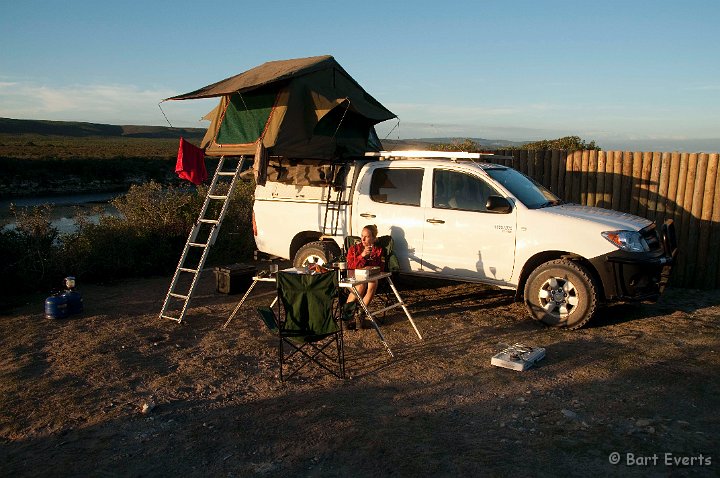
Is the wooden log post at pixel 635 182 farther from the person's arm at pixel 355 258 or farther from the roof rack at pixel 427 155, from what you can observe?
the person's arm at pixel 355 258

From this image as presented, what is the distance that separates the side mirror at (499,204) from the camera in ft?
26.0

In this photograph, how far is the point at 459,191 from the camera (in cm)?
842

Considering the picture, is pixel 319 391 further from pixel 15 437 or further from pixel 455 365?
pixel 15 437

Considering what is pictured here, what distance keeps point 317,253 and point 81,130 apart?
115m

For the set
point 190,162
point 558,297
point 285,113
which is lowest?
point 558,297

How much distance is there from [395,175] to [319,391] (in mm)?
3907

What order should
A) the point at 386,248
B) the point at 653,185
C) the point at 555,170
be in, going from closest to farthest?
the point at 386,248, the point at 653,185, the point at 555,170

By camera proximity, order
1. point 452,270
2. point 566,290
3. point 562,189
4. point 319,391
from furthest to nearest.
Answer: point 562,189
point 452,270
point 566,290
point 319,391

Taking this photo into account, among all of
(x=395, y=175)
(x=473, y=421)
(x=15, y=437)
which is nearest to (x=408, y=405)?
(x=473, y=421)

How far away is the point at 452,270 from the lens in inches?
329

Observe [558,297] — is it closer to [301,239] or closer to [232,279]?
[301,239]

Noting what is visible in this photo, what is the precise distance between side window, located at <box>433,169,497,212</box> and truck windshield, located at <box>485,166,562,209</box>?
8.9 inches

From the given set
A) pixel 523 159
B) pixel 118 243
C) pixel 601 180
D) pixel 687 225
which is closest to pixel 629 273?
pixel 687 225

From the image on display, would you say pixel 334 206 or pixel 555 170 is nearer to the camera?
pixel 334 206
